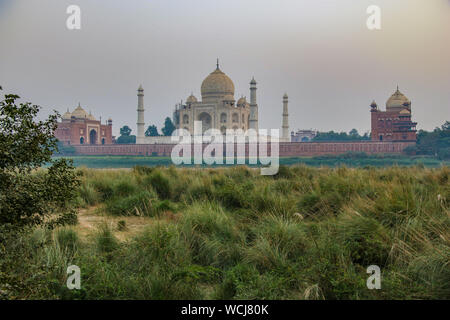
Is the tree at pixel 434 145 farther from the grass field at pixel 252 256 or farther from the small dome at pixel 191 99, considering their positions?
the grass field at pixel 252 256

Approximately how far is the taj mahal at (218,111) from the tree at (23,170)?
39082 millimetres

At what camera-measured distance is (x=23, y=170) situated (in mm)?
2766

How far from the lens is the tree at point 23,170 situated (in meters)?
2.69

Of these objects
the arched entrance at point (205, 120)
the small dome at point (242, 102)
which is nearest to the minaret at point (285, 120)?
the small dome at point (242, 102)

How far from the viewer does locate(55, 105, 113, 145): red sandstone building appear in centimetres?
4438

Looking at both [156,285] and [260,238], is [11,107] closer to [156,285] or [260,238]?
[156,285]

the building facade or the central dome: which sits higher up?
the central dome

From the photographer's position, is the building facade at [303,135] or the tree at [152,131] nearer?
the tree at [152,131]

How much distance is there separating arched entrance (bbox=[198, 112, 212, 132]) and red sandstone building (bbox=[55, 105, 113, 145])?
11811 mm

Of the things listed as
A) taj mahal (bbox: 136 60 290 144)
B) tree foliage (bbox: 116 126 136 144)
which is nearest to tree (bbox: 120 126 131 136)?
tree foliage (bbox: 116 126 136 144)

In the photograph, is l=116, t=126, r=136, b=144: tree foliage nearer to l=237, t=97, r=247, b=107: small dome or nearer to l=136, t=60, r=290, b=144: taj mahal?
l=136, t=60, r=290, b=144: taj mahal

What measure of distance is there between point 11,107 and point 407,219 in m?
3.06

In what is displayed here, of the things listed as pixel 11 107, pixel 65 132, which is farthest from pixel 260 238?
pixel 65 132
